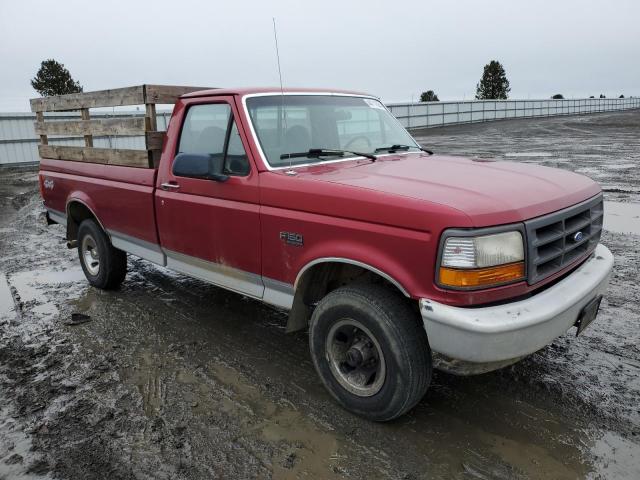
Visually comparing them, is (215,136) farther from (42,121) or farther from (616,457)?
(42,121)

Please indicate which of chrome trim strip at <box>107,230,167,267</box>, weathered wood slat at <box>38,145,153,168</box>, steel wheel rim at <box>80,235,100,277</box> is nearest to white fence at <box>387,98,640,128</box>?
weathered wood slat at <box>38,145,153,168</box>

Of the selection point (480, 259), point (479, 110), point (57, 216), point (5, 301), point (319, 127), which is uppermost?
point (479, 110)

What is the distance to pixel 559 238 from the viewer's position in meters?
2.89

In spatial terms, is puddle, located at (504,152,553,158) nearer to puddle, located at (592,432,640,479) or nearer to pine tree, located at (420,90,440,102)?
puddle, located at (592,432,640,479)

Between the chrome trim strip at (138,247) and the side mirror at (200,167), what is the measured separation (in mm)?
1076

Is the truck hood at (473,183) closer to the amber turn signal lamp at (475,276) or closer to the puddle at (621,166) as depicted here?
the amber turn signal lamp at (475,276)

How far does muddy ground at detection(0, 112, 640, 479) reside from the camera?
9.01 ft

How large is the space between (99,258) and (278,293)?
2.80 metres

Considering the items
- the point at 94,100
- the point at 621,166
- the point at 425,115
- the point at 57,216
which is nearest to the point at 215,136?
the point at 94,100

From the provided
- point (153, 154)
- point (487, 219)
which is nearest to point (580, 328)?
point (487, 219)

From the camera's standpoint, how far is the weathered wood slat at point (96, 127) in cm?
471

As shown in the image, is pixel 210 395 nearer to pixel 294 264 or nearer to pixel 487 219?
pixel 294 264

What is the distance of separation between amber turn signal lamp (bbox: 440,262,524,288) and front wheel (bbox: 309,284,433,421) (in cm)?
37

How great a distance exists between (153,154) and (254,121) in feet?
4.24
